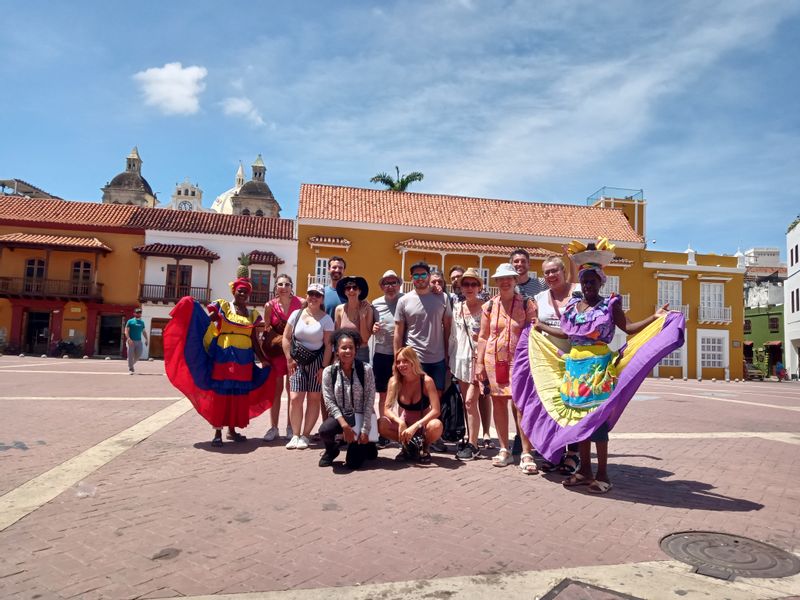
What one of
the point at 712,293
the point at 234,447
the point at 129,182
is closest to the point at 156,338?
the point at 234,447

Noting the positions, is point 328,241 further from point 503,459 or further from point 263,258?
point 503,459

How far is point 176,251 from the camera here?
94.2ft

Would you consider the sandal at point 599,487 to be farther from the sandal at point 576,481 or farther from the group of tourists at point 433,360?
the sandal at point 576,481

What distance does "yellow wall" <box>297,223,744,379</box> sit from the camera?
27109mm

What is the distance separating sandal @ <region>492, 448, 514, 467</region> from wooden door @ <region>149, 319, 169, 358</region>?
26.1 m

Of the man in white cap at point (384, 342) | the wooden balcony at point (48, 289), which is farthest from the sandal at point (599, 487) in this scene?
the wooden balcony at point (48, 289)

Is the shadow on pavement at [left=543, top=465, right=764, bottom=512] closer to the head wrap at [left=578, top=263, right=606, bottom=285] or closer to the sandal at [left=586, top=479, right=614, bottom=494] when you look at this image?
the sandal at [left=586, top=479, right=614, bottom=494]

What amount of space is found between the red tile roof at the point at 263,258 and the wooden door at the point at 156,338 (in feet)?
18.9

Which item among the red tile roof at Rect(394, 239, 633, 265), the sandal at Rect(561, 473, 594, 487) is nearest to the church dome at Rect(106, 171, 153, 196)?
the red tile roof at Rect(394, 239, 633, 265)

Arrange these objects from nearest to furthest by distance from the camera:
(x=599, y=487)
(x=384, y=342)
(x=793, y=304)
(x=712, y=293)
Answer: (x=599, y=487) < (x=384, y=342) < (x=712, y=293) < (x=793, y=304)

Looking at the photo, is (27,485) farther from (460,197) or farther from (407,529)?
(460,197)

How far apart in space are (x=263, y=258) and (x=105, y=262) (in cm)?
867

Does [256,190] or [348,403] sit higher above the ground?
→ [256,190]

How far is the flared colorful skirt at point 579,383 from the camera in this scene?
12.9ft
